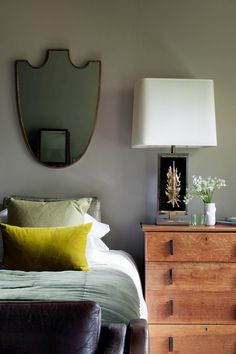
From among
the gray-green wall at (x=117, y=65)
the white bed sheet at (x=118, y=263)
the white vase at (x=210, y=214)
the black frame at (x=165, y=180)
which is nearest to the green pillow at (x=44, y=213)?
the white bed sheet at (x=118, y=263)

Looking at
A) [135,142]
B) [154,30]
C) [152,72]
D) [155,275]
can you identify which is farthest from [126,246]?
[154,30]

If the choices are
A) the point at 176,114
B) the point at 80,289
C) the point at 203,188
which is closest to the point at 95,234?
the point at 203,188

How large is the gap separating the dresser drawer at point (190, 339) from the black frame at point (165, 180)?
2.40 feet

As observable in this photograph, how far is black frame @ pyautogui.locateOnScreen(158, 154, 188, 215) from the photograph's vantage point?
3.21m

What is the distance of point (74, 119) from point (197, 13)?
1156mm

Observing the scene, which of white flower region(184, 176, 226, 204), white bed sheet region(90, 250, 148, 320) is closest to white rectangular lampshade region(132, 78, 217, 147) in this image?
white flower region(184, 176, 226, 204)

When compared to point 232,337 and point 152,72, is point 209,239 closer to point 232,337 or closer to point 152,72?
point 232,337

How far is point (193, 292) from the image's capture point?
300cm

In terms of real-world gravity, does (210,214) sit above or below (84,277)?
above

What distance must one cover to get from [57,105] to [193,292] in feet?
5.16

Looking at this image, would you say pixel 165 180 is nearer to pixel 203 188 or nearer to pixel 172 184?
pixel 172 184

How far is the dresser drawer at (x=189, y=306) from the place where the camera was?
9.83ft

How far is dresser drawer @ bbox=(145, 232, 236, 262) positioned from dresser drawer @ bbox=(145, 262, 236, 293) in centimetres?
4

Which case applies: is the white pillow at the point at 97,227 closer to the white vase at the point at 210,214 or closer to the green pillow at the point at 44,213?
the green pillow at the point at 44,213
